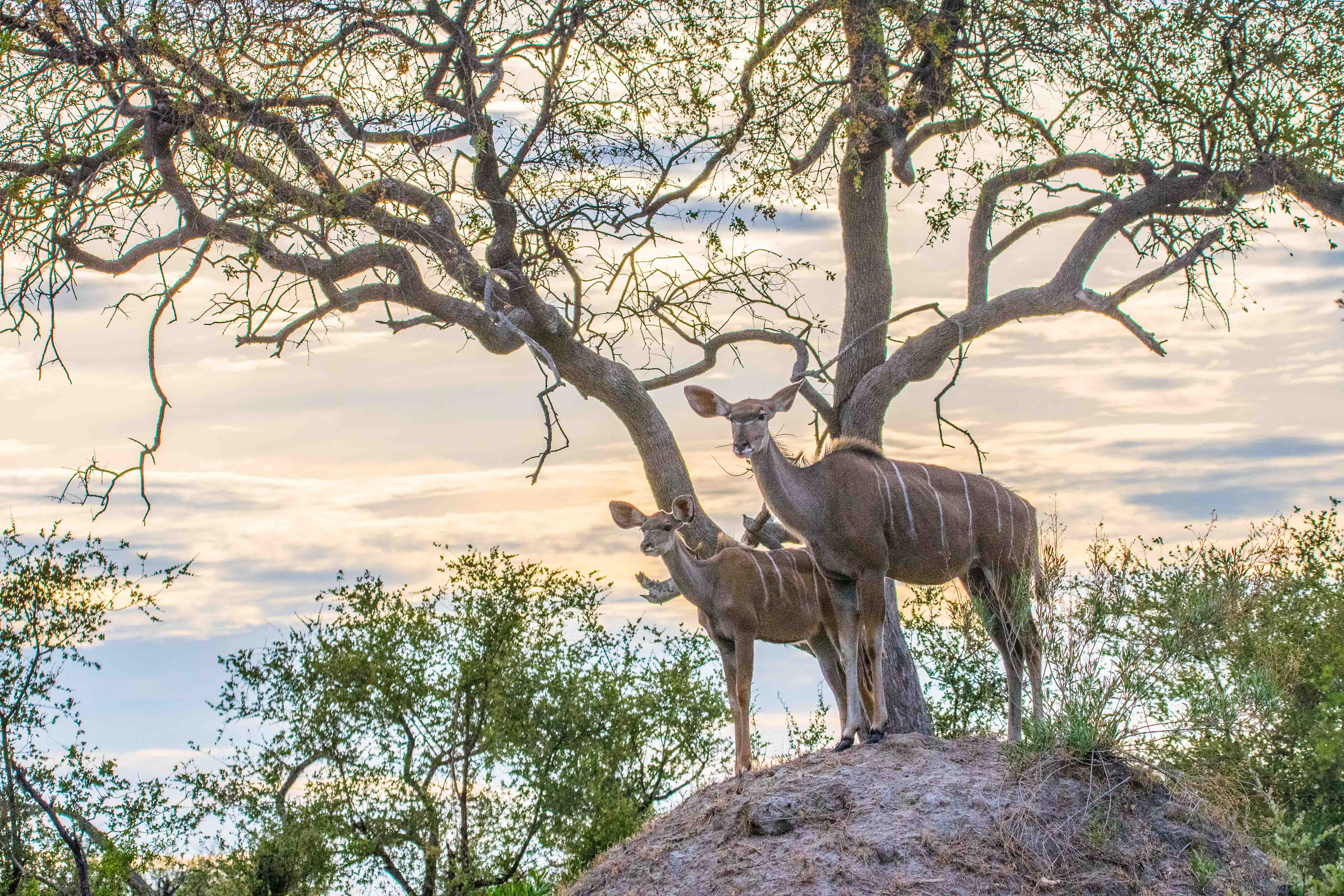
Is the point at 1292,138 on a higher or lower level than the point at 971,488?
higher

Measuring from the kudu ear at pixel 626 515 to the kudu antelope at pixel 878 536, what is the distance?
1477mm

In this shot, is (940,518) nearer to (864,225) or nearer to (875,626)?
(875,626)

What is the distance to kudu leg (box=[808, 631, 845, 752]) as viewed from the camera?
10953 millimetres

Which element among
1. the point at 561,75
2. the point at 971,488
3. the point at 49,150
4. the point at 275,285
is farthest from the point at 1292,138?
the point at 49,150

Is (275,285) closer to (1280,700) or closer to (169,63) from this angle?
(169,63)

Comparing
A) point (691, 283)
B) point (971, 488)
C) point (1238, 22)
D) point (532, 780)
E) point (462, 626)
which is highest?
point (1238, 22)

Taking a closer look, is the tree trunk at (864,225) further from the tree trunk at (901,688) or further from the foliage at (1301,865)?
the foliage at (1301,865)

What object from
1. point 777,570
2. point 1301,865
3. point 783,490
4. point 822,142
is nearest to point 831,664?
point 777,570

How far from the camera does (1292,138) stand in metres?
13.5

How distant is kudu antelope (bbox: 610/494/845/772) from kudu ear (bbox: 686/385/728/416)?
42.3 inches

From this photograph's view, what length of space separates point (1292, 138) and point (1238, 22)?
1.48m

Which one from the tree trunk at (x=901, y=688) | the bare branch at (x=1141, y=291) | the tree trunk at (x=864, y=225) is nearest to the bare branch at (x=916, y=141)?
the tree trunk at (x=864, y=225)

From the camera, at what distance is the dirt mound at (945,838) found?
8.05 meters

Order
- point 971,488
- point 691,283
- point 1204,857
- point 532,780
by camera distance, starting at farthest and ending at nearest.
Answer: point 532,780
point 691,283
point 971,488
point 1204,857
